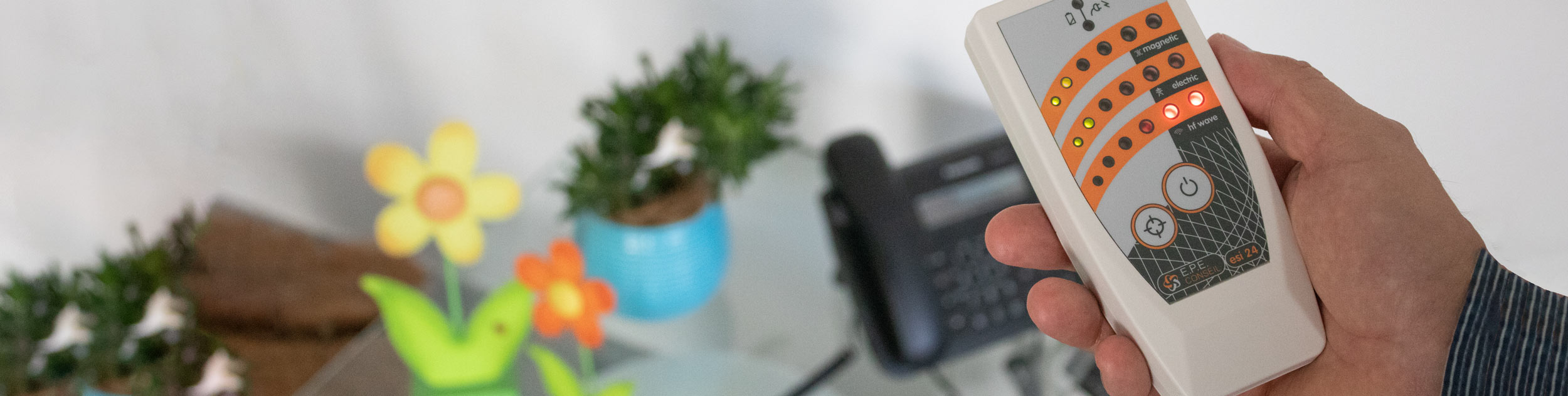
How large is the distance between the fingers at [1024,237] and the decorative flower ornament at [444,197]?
0.34 meters

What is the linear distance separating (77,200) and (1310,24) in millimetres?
925

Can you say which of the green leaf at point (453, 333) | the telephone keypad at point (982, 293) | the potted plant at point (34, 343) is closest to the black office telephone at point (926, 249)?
the telephone keypad at point (982, 293)

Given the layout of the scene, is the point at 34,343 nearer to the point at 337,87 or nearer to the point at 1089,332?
the point at 337,87

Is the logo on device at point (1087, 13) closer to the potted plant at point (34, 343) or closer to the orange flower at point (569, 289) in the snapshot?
the orange flower at point (569, 289)

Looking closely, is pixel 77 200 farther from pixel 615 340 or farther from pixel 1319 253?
pixel 1319 253

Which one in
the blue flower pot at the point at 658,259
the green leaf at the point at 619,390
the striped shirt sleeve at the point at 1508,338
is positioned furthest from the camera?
the blue flower pot at the point at 658,259

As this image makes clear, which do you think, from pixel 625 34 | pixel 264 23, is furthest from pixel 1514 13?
pixel 264 23

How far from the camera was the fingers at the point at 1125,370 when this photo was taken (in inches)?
12.3

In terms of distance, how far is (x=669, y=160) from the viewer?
1.92 ft

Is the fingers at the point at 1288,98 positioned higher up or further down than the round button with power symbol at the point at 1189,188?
higher up

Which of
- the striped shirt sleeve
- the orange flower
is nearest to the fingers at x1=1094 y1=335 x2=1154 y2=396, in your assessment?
the striped shirt sleeve

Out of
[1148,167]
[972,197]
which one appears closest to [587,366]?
[972,197]

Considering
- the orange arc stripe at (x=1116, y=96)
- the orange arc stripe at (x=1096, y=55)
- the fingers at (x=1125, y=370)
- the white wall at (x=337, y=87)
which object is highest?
the white wall at (x=337, y=87)

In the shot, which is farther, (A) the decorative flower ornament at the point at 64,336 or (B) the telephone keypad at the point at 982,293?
(A) the decorative flower ornament at the point at 64,336
